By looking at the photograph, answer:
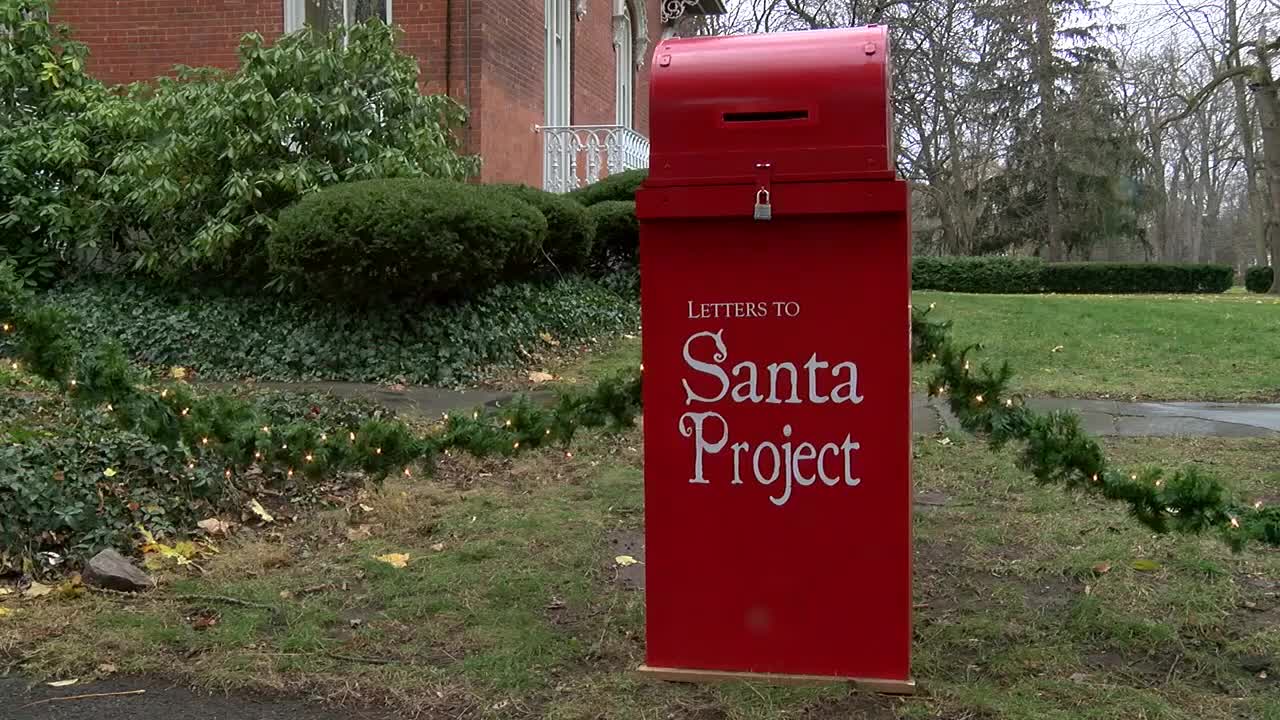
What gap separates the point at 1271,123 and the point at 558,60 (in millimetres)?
22781

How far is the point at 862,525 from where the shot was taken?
119 inches

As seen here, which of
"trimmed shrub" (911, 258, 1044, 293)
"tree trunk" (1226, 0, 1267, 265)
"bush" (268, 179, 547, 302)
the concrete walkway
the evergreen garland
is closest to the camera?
the evergreen garland

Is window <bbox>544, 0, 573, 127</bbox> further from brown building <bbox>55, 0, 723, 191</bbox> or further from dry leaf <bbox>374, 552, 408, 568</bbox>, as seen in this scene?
dry leaf <bbox>374, 552, 408, 568</bbox>

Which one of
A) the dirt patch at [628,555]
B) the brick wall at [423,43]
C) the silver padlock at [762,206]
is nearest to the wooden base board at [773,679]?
the dirt patch at [628,555]

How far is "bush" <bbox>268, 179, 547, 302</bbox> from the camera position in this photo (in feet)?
26.6

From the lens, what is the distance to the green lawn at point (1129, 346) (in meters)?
8.93

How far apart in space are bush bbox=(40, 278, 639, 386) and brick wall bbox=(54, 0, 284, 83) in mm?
3736

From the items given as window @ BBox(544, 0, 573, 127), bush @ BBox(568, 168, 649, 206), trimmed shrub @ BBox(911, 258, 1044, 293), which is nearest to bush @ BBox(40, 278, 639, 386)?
bush @ BBox(568, 168, 649, 206)

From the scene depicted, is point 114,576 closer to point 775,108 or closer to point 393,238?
point 775,108

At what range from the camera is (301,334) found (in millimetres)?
8992

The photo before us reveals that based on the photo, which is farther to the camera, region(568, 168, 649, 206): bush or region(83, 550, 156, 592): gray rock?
region(568, 168, 649, 206): bush

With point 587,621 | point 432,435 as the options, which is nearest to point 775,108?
point 587,621

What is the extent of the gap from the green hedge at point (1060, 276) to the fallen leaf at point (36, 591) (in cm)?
2539

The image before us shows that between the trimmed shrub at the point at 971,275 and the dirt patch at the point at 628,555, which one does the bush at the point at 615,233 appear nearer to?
the dirt patch at the point at 628,555
